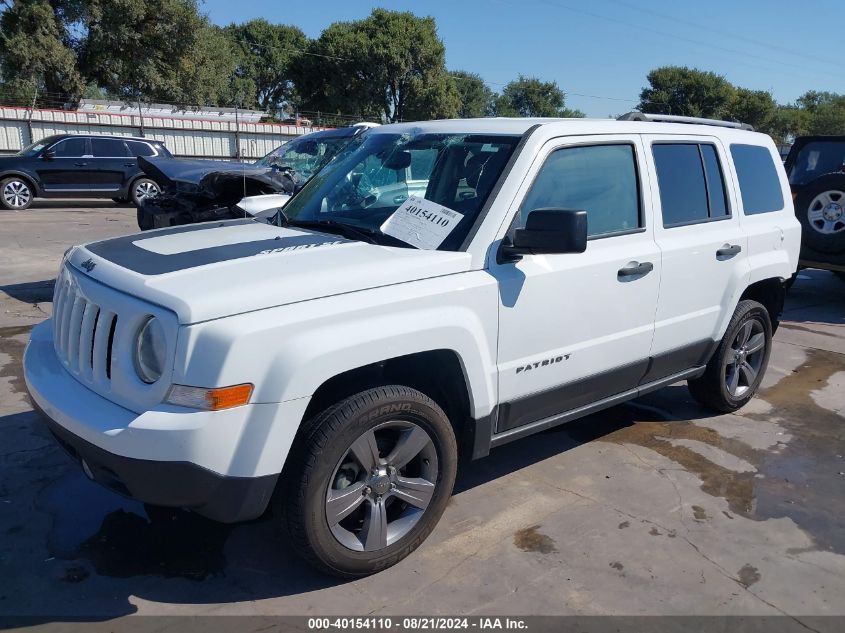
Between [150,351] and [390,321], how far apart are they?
0.91 meters

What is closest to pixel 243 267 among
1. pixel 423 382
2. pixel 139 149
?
pixel 423 382

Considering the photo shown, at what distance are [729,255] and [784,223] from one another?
35.7 inches

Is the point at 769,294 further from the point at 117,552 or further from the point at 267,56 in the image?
the point at 267,56

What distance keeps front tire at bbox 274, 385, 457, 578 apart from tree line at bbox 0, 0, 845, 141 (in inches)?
1361

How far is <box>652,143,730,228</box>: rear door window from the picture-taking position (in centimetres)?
421

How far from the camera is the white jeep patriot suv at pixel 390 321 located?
8.63 ft

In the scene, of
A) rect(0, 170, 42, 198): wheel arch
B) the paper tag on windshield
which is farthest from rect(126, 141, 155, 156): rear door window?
the paper tag on windshield

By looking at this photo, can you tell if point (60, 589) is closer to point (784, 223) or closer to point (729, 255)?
point (729, 255)

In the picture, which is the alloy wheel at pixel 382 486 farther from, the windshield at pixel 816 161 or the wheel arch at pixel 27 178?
the wheel arch at pixel 27 178

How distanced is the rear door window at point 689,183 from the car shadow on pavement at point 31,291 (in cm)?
625

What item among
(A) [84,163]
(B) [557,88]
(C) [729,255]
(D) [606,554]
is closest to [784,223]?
(C) [729,255]

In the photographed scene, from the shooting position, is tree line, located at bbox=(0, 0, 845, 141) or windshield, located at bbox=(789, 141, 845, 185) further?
tree line, located at bbox=(0, 0, 845, 141)

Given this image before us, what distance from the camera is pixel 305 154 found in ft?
33.3

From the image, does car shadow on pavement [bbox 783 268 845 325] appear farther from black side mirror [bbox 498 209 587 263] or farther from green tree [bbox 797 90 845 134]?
green tree [bbox 797 90 845 134]
